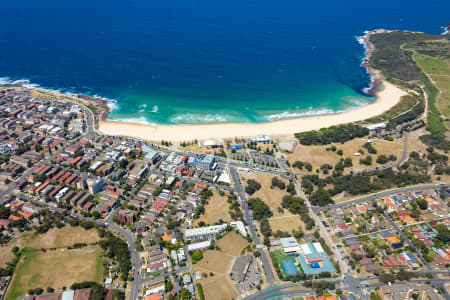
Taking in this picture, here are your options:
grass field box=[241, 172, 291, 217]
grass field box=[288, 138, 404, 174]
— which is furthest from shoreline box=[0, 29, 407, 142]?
grass field box=[241, 172, 291, 217]

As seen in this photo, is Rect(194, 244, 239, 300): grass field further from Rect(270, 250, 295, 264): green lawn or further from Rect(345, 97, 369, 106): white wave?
Rect(345, 97, 369, 106): white wave

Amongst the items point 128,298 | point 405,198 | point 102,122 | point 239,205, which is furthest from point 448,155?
point 102,122

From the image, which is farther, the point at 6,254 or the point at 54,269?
the point at 6,254

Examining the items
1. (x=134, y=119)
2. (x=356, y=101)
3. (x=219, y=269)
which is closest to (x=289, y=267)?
(x=219, y=269)

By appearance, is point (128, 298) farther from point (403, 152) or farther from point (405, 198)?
point (403, 152)

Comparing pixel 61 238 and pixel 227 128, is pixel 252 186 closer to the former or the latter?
pixel 227 128

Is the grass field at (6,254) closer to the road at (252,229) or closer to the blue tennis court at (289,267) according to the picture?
the road at (252,229)
